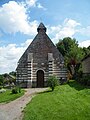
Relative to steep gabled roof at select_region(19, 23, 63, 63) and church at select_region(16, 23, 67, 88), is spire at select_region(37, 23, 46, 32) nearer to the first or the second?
steep gabled roof at select_region(19, 23, 63, 63)

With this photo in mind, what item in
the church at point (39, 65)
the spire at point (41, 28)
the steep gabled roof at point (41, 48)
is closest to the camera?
the church at point (39, 65)

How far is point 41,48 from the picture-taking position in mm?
36469

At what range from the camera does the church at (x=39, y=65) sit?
35.2 metres

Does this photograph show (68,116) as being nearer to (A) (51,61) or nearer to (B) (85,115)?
(B) (85,115)

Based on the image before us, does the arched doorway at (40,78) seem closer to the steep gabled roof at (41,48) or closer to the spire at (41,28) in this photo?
the steep gabled roof at (41,48)

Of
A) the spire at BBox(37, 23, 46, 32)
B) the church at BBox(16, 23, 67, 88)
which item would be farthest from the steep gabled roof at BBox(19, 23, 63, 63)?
the spire at BBox(37, 23, 46, 32)

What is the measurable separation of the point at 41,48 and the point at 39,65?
2741 millimetres

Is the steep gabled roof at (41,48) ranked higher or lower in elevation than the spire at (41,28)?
lower

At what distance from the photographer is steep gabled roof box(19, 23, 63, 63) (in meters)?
36.0

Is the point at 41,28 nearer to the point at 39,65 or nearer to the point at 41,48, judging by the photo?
the point at 41,48

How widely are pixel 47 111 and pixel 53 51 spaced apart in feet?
71.2

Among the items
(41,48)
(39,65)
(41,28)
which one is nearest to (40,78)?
(39,65)

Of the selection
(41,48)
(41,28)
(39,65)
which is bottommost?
(39,65)

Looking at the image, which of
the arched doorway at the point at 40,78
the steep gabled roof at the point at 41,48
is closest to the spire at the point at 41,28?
the steep gabled roof at the point at 41,48
